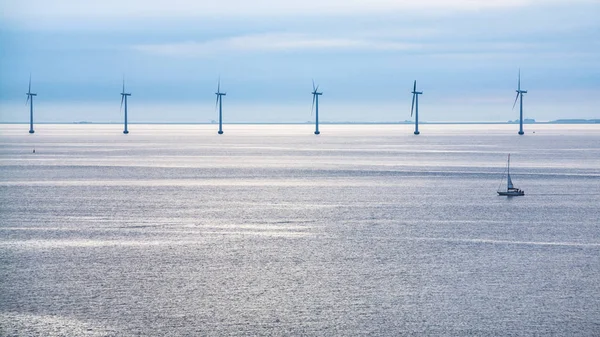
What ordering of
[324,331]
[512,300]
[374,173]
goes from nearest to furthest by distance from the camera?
[324,331]
[512,300]
[374,173]

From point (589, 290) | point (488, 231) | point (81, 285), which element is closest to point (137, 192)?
point (488, 231)

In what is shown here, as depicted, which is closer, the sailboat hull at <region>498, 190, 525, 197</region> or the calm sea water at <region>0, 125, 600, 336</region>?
the calm sea water at <region>0, 125, 600, 336</region>

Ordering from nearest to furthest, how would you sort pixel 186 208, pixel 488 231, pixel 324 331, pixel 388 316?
pixel 324 331
pixel 388 316
pixel 488 231
pixel 186 208

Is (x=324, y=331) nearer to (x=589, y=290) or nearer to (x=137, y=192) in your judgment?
(x=589, y=290)

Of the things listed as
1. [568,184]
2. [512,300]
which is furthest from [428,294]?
[568,184]

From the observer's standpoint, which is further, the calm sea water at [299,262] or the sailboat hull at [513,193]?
the sailboat hull at [513,193]

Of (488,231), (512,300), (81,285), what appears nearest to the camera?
(512,300)

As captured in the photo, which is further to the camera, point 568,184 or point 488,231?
point 568,184

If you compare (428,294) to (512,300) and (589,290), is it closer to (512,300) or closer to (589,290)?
(512,300)

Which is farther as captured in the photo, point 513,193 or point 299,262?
point 513,193
